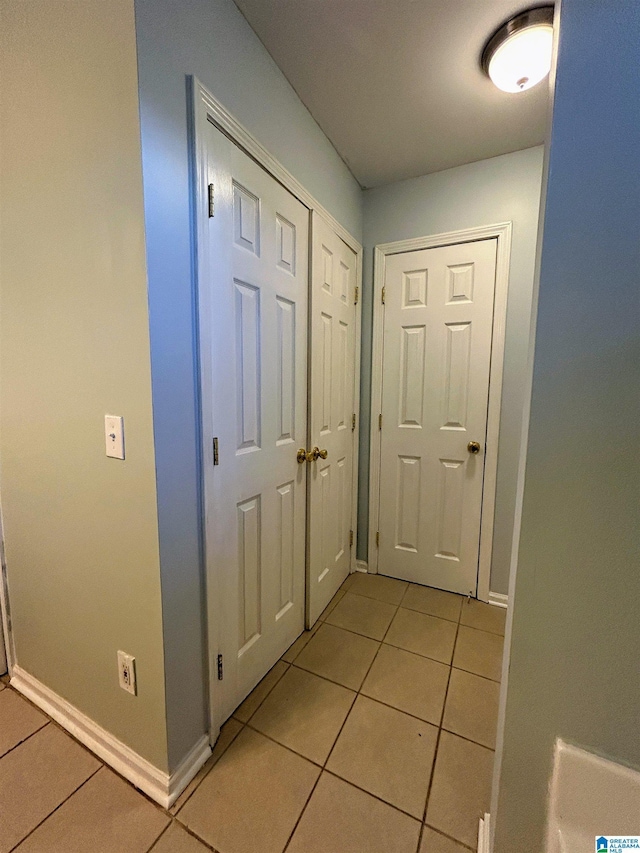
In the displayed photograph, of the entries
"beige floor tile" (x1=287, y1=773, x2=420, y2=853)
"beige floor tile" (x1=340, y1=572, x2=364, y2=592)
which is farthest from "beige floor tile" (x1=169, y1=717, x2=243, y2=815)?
"beige floor tile" (x1=340, y1=572, x2=364, y2=592)

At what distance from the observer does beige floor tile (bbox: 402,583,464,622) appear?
1.91 meters

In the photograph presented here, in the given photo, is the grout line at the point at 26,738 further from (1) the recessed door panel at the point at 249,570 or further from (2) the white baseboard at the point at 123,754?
(1) the recessed door panel at the point at 249,570

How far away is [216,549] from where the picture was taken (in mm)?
1134

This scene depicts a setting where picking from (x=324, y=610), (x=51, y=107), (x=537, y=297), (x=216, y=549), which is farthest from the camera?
(x=324, y=610)

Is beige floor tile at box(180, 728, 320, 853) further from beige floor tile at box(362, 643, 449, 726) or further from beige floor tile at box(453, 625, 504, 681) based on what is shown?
beige floor tile at box(453, 625, 504, 681)

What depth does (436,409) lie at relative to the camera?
2016 millimetres

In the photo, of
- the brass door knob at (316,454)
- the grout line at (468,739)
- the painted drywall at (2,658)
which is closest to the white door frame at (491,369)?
the brass door knob at (316,454)

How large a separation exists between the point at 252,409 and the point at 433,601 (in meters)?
1.62

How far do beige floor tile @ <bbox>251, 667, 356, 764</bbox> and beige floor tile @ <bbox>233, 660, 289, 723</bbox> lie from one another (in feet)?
0.07

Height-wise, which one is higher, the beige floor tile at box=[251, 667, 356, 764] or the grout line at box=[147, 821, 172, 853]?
the grout line at box=[147, 821, 172, 853]

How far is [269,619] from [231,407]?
963 mm

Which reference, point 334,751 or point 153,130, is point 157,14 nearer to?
point 153,130

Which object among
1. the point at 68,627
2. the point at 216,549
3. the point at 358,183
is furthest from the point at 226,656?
the point at 358,183
